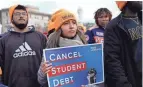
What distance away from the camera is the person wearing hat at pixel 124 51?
110 inches

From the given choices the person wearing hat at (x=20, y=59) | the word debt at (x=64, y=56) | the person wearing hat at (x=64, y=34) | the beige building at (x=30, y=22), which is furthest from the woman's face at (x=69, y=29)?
the beige building at (x=30, y=22)

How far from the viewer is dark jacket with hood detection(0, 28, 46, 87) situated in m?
3.71

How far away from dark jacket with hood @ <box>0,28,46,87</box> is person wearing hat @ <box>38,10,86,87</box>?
754mm

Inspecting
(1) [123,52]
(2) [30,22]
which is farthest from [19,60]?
(1) [123,52]

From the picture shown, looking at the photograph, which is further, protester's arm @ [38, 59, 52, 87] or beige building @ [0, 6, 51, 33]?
beige building @ [0, 6, 51, 33]

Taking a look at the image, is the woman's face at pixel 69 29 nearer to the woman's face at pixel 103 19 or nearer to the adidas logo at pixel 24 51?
the adidas logo at pixel 24 51

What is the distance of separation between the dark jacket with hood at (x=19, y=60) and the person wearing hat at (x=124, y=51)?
1138mm

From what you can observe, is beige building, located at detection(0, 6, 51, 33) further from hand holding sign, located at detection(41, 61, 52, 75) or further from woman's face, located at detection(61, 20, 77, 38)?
hand holding sign, located at detection(41, 61, 52, 75)

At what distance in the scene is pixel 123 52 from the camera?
284 centimetres

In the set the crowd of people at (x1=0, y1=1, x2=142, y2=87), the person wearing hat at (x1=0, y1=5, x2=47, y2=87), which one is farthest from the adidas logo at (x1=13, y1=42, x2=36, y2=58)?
the crowd of people at (x1=0, y1=1, x2=142, y2=87)

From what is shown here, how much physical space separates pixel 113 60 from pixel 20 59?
134 cm

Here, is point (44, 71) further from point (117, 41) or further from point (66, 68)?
point (117, 41)

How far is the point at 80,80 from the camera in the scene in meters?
2.86

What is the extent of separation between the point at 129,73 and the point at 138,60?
0.14m
